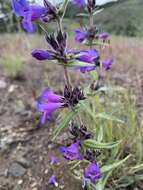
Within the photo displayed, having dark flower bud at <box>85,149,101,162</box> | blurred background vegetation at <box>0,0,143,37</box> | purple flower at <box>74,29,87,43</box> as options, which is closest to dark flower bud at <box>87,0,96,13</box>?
purple flower at <box>74,29,87,43</box>

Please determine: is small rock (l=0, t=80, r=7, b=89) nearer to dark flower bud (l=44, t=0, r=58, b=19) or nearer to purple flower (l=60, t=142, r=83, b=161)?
purple flower (l=60, t=142, r=83, b=161)

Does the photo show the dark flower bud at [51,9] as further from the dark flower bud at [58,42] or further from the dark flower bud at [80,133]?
the dark flower bud at [80,133]

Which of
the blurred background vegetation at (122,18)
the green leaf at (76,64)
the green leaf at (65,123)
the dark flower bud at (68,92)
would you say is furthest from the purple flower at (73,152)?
the blurred background vegetation at (122,18)

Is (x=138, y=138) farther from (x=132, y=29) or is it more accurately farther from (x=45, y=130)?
(x=132, y=29)

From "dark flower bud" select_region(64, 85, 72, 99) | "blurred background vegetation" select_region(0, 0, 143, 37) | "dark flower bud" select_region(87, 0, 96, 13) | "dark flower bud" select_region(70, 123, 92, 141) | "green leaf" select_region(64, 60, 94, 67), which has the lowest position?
"blurred background vegetation" select_region(0, 0, 143, 37)

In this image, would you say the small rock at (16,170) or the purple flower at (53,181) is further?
the small rock at (16,170)

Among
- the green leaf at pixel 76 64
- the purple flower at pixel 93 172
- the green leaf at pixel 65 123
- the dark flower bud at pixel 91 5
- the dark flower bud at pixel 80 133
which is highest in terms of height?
the dark flower bud at pixel 91 5

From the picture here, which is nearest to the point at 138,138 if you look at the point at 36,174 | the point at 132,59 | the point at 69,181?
the point at 69,181
